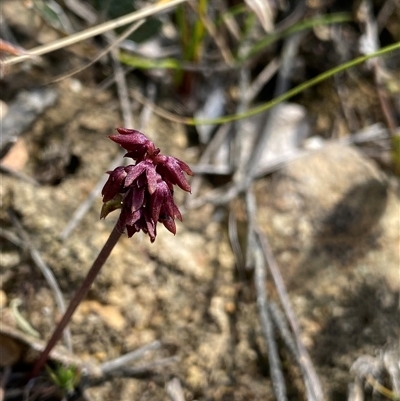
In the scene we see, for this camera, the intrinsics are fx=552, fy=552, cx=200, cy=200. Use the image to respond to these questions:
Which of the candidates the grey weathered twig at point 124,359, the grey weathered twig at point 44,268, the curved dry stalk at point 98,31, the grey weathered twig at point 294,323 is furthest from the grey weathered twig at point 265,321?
the curved dry stalk at point 98,31

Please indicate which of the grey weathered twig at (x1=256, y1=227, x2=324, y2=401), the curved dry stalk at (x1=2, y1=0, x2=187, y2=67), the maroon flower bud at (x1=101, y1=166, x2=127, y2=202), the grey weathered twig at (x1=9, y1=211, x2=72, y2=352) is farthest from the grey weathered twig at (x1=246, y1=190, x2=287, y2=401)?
the maroon flower bud at (x1=101, y1=166, x2=127, y2=202)

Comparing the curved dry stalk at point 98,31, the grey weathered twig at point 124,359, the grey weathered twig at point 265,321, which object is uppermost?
the curved dry stalk at point 98,31

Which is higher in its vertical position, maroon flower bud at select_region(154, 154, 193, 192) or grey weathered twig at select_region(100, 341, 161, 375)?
maroon flower bud at select_region(154, 154, 193, 192)

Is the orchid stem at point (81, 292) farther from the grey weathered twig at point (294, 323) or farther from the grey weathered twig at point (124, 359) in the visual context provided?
the grey weathered twig at point (294, 323)

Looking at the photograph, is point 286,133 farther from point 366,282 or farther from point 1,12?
point 1,12

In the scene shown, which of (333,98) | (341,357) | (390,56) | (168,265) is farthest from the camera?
(390,56)

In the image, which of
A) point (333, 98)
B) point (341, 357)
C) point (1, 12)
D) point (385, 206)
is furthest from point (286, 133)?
point (1, 12)

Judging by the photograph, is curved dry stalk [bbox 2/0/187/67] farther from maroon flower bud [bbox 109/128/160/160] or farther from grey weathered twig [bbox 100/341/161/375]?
grey weathered twig [bbox 100/341/161/375]
